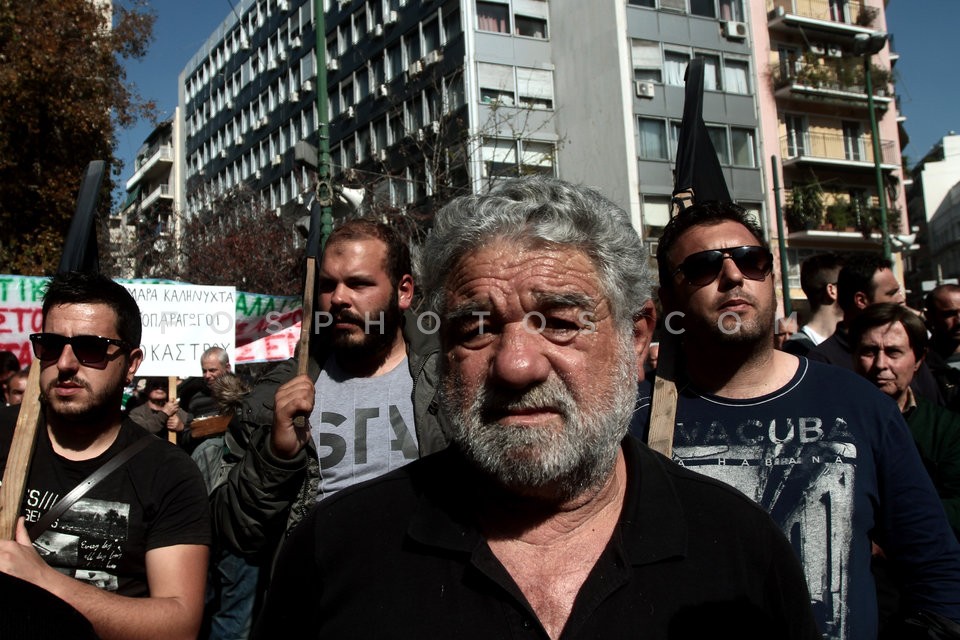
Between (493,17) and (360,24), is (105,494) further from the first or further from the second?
(360,24)

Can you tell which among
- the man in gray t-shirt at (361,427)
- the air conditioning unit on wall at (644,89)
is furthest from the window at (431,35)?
the man in gray t-shirt at (361,427)

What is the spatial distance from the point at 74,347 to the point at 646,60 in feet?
95.6

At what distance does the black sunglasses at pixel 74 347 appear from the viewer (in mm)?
2854

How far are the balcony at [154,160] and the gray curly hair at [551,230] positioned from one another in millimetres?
65951

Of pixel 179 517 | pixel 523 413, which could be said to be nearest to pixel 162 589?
pixel 179 517

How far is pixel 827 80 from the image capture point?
1287 inches

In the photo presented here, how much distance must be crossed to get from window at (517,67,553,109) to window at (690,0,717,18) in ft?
19.0

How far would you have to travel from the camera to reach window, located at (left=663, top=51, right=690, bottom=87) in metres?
29.6

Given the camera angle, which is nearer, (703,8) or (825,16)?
(703,8)

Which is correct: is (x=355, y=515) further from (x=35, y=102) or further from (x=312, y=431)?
(x=35, y=102)

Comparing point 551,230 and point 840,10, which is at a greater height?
point 840,10

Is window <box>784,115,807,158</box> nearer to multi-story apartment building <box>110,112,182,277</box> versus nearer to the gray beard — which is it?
multi-story apartment building <box>110,112,182,277</box>

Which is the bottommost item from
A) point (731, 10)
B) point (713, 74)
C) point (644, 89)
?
point (644, 89)

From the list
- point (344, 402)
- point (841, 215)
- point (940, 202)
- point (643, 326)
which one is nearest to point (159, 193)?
point (841, 215)
